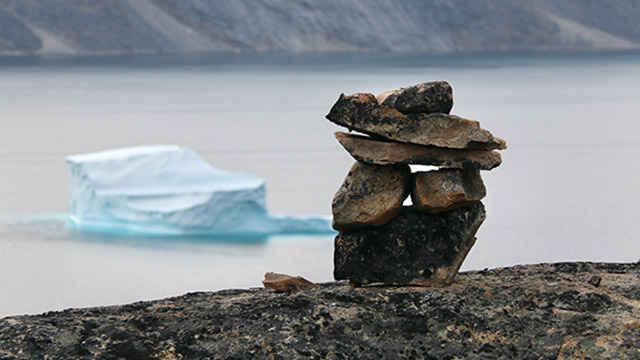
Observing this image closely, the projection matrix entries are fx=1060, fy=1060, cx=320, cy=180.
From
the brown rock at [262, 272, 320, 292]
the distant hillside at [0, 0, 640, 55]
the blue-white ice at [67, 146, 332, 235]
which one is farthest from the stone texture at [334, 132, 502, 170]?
the distant hillside at [0, 0, 640, 55]

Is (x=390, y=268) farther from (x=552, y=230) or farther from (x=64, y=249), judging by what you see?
(x=552, y=230)

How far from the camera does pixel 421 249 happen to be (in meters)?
6.80

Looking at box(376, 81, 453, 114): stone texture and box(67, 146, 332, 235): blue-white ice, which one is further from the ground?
box(67, 146, 332, 235): blue-white ice

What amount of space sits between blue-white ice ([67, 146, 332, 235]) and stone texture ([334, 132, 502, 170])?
16099 mm

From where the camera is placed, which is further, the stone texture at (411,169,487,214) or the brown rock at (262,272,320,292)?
the brown rock at (262,272,320,292)

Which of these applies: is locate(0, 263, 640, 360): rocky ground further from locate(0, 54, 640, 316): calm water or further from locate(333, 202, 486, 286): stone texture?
locate(0, 54, 640, 316): calm water

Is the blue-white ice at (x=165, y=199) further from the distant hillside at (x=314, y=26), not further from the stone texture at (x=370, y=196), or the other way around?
the distant hillside at (x=314, y=26)

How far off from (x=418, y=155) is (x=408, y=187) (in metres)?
0.30

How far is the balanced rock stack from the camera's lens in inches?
262

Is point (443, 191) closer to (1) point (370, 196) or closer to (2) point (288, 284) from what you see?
(1) point (370, 196)

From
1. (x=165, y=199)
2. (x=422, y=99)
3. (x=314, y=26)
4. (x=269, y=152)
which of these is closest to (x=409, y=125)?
(x=422, y=99)

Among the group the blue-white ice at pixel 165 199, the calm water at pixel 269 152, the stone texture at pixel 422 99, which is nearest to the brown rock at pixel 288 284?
the stone texture at pixel 422 99

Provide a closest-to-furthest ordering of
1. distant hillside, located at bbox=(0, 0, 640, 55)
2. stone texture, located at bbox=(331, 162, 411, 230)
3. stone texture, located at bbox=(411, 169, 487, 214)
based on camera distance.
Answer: stone texture, located at bbox=(411, 169, 487, 214), stone texture, located at bbox=(331, 162, 411, 230), distant hillside, located at bbox=(0, 0, 640, 55)

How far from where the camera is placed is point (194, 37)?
113312 millimetres
